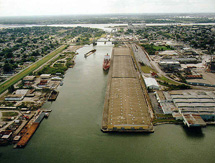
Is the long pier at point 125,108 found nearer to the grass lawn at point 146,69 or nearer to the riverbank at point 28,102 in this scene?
Result: the grass lawn at point 146,69

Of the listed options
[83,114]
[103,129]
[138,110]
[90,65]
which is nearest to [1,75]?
[90,65]

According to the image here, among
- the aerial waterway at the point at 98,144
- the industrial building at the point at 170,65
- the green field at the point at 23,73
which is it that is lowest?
the aerial waterway at the point at 98,144

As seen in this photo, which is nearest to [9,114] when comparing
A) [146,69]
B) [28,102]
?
[28,102]

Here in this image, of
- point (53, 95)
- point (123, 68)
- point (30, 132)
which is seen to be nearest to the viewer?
point (30, 132)

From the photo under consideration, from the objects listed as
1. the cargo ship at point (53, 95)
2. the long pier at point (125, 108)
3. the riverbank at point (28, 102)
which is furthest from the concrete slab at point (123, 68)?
the riverbank at point (28, 102)

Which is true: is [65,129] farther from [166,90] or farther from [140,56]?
[140,56]

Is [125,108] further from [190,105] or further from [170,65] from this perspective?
[170,65]
